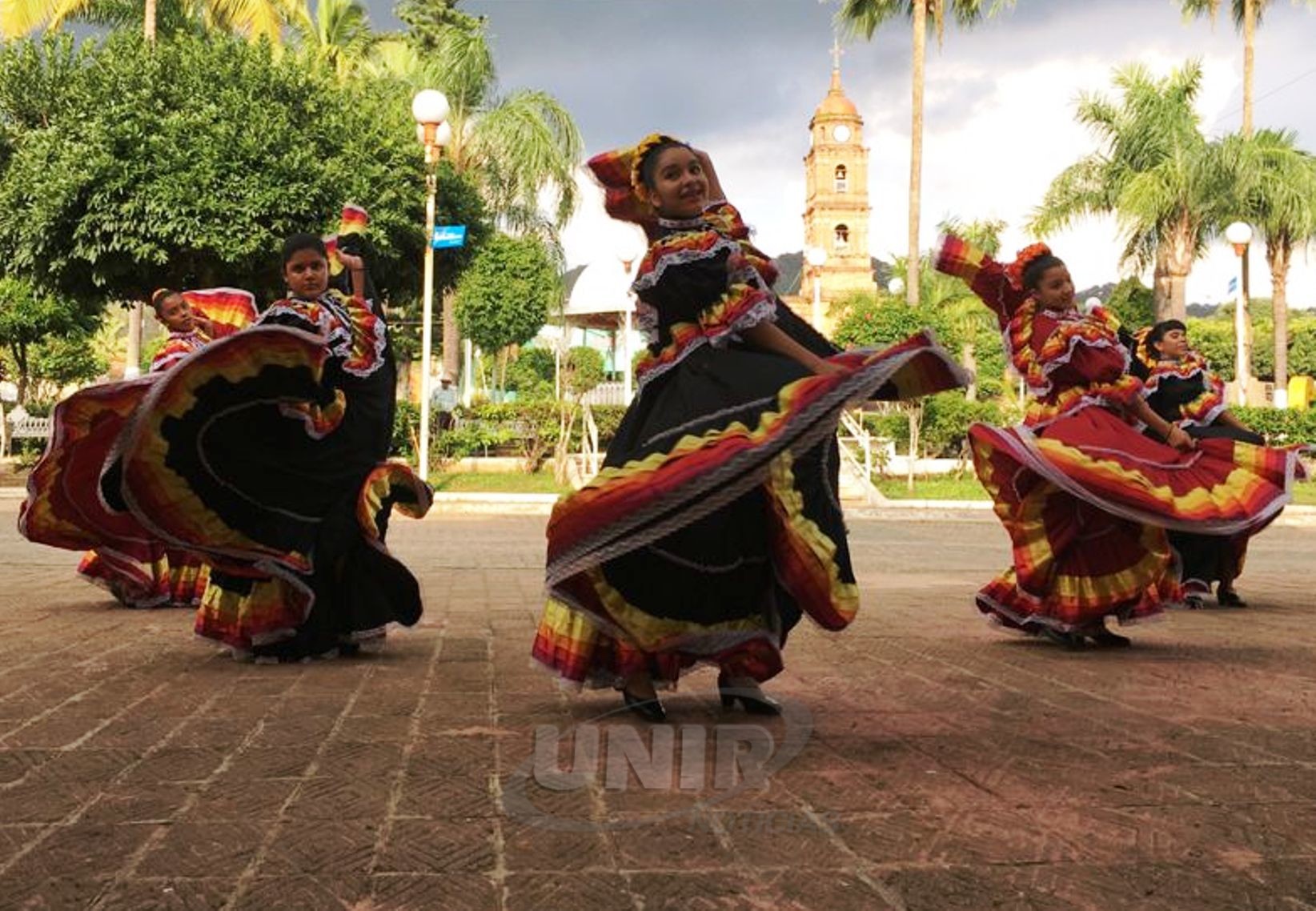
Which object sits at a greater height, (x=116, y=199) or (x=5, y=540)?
(x=116, y=199)

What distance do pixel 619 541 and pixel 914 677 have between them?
1852mm

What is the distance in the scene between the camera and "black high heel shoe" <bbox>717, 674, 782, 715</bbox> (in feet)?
13.2

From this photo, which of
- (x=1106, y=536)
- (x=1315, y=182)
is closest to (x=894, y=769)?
(x=1106, y=536)

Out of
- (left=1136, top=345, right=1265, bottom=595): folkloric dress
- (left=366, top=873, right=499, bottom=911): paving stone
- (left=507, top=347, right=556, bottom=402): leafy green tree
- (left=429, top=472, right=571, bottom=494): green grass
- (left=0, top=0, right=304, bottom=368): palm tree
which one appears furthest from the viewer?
(left=507, top=347, right=556, bottom=402): leafy green tree

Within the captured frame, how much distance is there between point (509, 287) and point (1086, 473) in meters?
31.0

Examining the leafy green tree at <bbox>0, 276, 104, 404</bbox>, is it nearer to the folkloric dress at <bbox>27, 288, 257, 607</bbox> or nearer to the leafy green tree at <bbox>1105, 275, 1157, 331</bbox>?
the folkloric dress at <bbox>27, 288, 257, 607</bbox>

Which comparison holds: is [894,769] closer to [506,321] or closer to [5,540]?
[5,540]

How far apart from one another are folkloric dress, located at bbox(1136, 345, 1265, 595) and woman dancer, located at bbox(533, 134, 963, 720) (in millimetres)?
4567

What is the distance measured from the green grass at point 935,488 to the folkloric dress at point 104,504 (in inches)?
628

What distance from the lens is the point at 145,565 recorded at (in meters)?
7.63

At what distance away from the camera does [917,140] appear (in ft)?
108

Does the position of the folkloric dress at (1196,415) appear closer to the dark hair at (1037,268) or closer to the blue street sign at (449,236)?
the dark hair at (1037,268)

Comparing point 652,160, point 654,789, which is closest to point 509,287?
point 652,160

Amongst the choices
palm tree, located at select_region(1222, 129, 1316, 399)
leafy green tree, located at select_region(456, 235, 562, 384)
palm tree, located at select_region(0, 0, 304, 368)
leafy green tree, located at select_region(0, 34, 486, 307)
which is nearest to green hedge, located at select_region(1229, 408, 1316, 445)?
palm tree, located at select_region(1222, 129, 1316, 399)
